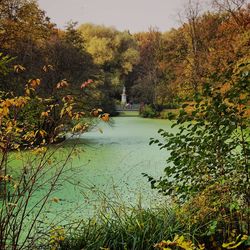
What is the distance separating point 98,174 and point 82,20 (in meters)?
27.2

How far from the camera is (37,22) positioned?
16.5 m

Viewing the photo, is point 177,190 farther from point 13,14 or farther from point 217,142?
point 13,14

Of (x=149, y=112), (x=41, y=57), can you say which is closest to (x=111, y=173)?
(x=41, y=57)

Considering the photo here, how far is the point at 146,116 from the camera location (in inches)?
971

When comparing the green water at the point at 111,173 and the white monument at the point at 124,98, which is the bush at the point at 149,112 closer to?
the white monument at the point at 124,98

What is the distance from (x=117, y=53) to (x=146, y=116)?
7008 mm

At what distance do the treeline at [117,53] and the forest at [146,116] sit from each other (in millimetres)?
46

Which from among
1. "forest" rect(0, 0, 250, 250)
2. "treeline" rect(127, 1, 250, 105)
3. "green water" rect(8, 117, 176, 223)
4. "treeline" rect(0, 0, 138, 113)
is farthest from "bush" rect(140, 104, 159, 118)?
"green water" rect(8, 117, 176, 223)

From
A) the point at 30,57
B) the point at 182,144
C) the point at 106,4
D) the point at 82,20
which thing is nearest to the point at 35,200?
the point at 182,144

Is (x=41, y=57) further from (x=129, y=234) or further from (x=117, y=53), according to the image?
(x=117, y=53)

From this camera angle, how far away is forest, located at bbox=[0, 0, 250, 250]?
7.99ft

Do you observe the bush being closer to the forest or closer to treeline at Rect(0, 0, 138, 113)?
the forest

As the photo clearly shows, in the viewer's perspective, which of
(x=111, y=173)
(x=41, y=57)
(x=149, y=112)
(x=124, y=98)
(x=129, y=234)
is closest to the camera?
(x=129, y=234)

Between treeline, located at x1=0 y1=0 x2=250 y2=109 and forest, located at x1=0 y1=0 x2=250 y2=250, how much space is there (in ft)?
0.15
